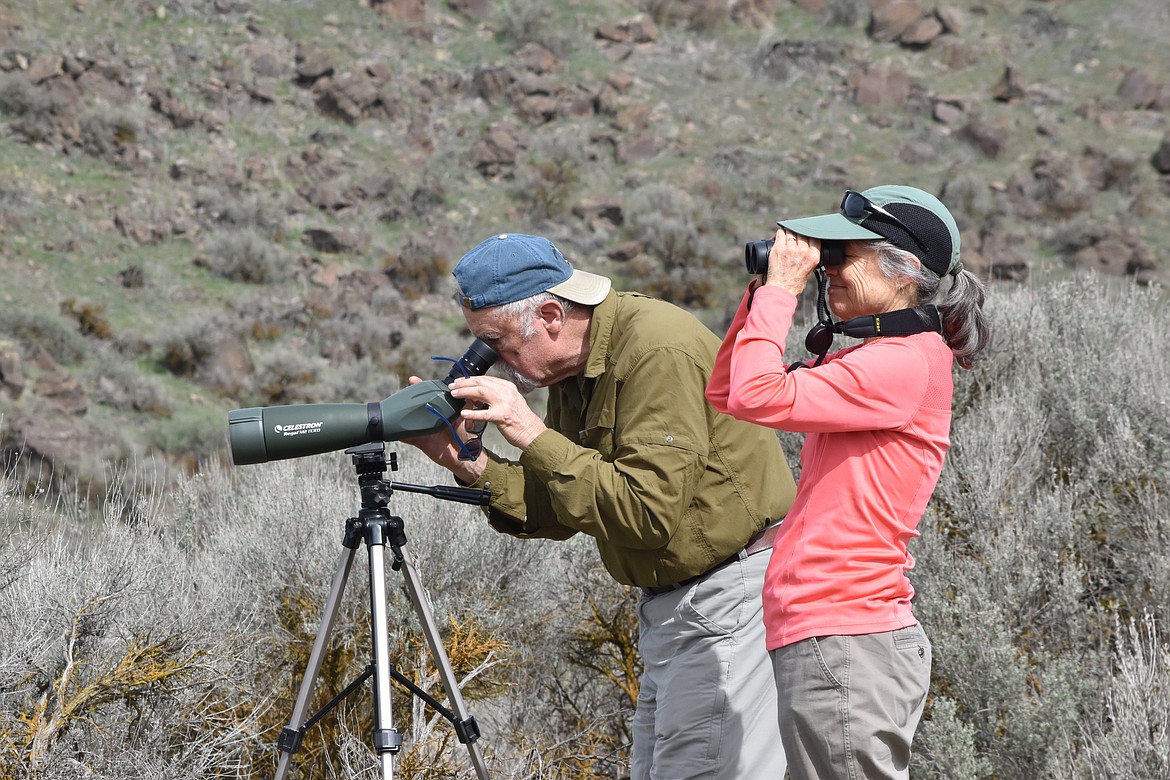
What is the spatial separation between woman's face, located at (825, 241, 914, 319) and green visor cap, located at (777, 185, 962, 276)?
39 millimetres

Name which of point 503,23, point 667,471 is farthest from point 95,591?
point 503,23

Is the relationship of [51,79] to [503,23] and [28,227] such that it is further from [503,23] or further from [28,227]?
[503,23]

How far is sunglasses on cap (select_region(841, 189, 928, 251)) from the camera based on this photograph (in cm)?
182

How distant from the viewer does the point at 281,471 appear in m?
4.85

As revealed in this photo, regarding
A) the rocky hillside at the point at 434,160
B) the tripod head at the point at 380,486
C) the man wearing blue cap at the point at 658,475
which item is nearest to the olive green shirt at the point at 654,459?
the man wearing blue cap at the point at 658,475

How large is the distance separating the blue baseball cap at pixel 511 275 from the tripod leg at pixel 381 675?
0.60 m

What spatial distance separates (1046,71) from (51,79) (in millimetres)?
20111

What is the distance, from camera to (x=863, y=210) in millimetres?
1848

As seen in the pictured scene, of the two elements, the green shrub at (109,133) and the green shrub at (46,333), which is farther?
the green shrub at (109,133)

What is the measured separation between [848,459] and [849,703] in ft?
1.37

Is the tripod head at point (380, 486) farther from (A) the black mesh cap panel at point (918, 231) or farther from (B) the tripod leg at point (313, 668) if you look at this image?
(A) the black mesh cap panel at point (918, 231)

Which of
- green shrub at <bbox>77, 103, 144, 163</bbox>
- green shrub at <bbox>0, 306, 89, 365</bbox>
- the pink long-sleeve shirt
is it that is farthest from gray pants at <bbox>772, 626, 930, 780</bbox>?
green shrub at <bbox>77, 103, 144, 163</bbox>

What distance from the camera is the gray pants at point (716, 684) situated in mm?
2045

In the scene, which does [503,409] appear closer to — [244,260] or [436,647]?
[436,647]
